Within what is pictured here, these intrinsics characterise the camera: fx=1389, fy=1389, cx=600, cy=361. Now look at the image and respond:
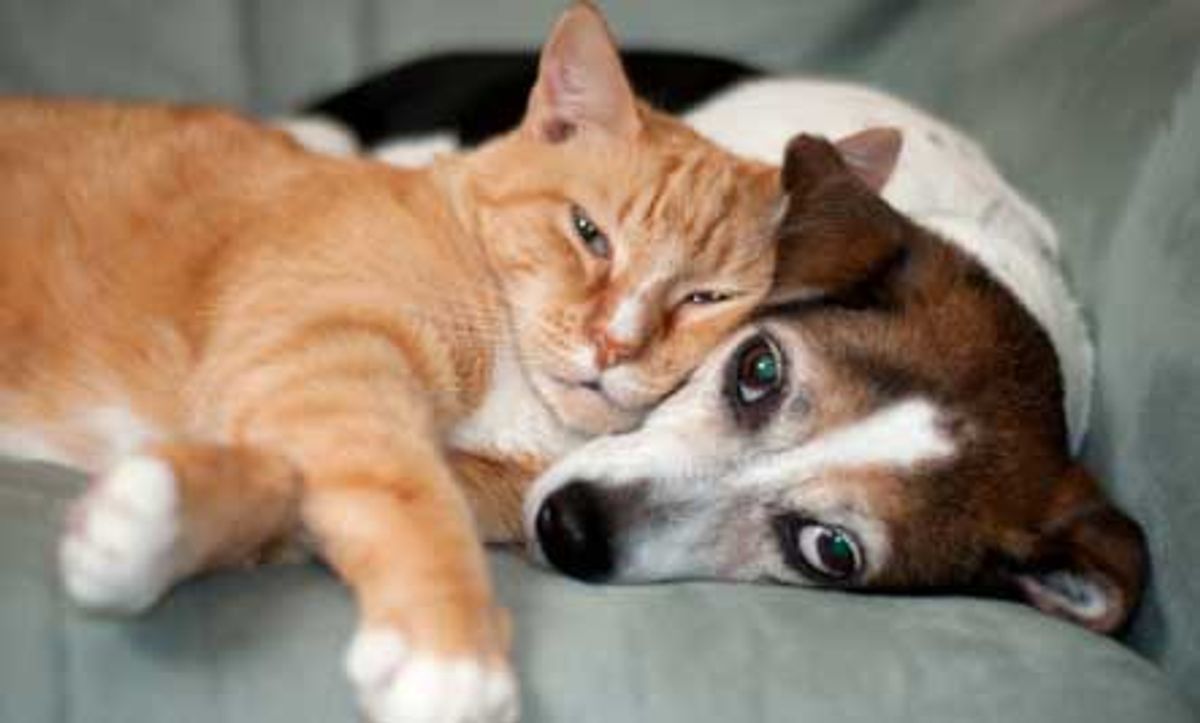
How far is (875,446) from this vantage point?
1.69 meters

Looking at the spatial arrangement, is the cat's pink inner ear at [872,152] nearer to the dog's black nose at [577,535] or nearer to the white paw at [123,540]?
the dog's black nose at [577,535]

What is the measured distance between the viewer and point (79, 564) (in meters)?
1.19

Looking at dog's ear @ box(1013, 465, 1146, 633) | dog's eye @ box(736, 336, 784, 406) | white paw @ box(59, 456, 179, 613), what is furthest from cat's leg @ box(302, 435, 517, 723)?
dog's ear @ box(1013, 465, 1146, 633)

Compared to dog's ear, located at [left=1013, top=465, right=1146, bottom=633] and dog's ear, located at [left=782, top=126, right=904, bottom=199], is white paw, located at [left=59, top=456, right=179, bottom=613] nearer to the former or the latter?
dog's ear, located at [left=782, top=126, right=904, bottom=199]

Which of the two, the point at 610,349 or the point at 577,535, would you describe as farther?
the point at 610,349

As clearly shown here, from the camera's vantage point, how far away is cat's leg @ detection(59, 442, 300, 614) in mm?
1188

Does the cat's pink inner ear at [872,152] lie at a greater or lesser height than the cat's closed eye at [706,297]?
greater

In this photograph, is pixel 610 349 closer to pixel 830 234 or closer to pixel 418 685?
pixel 830 234

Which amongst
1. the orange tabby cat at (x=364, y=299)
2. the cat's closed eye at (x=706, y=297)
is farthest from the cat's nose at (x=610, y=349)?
the cat's closed eye at (x=706, y=297)

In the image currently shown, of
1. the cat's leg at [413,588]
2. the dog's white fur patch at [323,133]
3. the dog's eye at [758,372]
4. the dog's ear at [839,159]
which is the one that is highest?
the dog's ear at [839,159]

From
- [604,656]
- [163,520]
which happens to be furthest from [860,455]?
[163,520]

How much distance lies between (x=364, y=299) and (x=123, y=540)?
54 cm

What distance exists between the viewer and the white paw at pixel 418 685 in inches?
46.5

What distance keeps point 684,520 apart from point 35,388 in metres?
0.83
